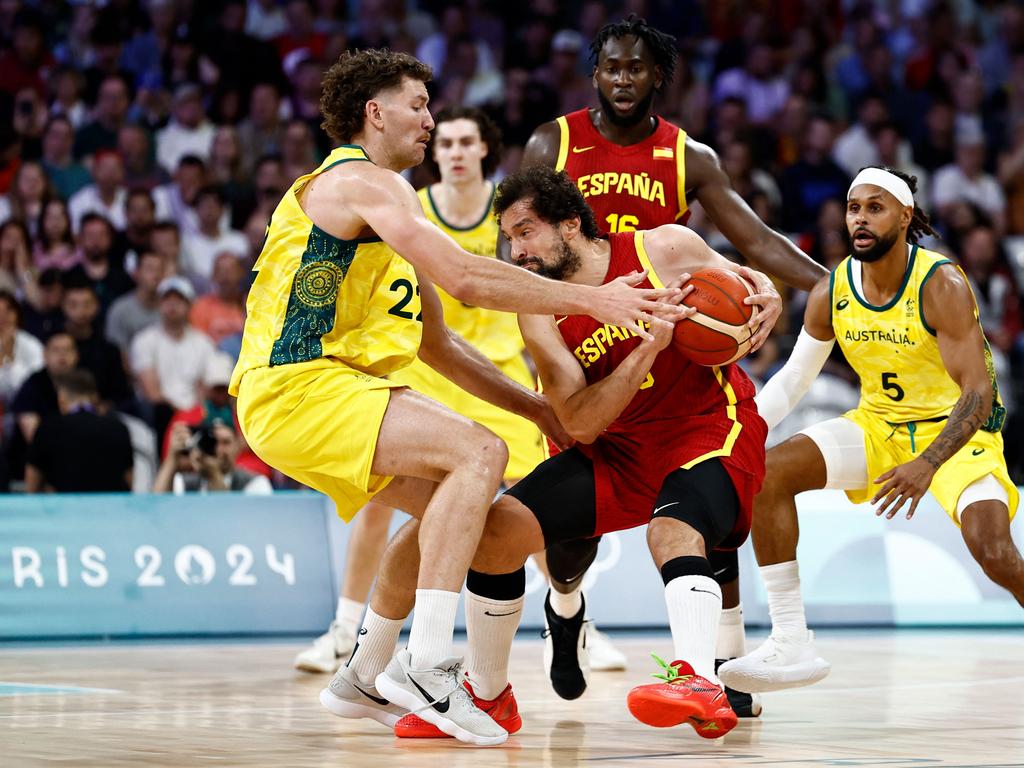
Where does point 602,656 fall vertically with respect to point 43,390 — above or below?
below

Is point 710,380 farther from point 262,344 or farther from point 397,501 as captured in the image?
point 262,344

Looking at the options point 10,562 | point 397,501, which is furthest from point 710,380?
point 10,562

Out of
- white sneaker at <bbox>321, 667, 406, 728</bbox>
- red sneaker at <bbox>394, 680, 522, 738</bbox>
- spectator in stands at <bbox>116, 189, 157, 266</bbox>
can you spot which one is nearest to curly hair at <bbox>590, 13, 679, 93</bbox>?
red sneaker at <bbox>394, 680, 522, 738</bbox>

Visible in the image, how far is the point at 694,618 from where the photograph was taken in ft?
16.8

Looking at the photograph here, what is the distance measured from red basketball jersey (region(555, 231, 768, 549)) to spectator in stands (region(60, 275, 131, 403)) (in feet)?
21.0

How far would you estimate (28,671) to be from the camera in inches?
291

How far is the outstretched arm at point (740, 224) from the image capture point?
7.21 m

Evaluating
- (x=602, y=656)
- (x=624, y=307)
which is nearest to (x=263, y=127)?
(x=602, y=656)

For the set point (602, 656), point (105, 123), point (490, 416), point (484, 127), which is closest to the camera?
point (602, 656)

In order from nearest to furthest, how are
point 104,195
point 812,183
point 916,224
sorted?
point 916,224
point 104,195
point 812,183

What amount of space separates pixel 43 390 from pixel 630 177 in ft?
17.2

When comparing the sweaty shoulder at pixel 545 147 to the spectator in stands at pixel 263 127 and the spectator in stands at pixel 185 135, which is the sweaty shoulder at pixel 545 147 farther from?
the spectator in stands at pixel 185 135

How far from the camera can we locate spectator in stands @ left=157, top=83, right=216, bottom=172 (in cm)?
1366

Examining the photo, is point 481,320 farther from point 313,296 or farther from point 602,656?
point 313,296
